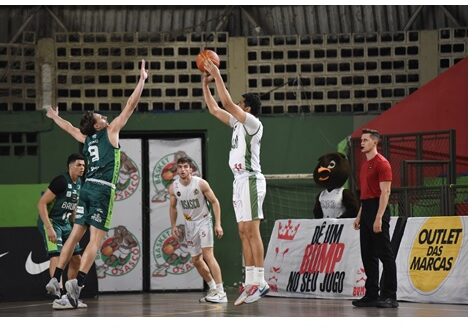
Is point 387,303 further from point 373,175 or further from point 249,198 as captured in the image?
point 249,198

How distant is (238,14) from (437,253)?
791cm

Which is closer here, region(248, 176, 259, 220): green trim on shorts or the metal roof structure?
region(248, 176, 259, 220): green trim on shorts

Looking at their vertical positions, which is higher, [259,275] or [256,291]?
[259,275]

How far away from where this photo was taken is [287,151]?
18375 mm

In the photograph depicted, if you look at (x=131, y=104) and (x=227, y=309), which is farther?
(x=227, y=309)

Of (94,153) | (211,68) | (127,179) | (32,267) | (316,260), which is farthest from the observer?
(127,179)

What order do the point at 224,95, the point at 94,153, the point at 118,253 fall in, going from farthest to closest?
1. the point at 118,253
2. the point at 94,153
3. the point at 224,95

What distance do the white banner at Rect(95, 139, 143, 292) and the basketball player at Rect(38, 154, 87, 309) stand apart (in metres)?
3.87

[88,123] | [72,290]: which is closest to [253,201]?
[88,123]

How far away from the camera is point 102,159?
11.5 meters

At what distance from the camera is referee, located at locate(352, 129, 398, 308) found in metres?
11.2

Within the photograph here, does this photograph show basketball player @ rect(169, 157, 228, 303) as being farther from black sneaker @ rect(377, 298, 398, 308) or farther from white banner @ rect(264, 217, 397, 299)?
black sneaker @ rect(377, 298, 398, 308)

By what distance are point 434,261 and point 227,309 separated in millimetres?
2522

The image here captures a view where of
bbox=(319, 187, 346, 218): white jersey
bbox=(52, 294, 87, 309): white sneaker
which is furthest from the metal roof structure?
bbox=(52, 294, 87, 309): white sneaker
